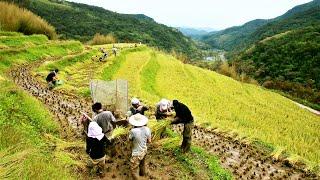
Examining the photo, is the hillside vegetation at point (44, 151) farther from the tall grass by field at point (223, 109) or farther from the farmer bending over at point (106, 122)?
the tall grass by field at point (223, 109)

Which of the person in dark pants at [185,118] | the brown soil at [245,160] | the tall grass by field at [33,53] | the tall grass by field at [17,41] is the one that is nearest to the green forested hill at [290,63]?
the tall grass by field at [33,53]

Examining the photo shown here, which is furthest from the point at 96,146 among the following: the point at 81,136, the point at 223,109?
the point at 223,109

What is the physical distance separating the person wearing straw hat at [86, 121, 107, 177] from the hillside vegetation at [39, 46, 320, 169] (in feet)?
20.0

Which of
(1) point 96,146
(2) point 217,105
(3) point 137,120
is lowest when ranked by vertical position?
(2) point 217,105

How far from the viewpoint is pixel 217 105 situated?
22953 millimetres

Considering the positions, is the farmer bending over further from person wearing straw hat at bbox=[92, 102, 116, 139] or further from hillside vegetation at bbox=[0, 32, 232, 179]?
hillside vegetation at bbox=[0, 32, 232, 179]

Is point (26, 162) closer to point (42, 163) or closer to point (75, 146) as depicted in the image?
point (42, 163)

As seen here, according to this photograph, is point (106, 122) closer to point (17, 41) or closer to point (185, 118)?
point (185, 118)

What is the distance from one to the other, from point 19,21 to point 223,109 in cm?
2606

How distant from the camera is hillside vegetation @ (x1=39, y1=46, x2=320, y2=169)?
1516 cm

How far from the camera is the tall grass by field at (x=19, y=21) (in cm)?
3812

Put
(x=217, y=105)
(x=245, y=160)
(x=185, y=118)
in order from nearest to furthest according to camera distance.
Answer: (x=185, y=118) < (x=245, y=160) < (x=217, y=105)

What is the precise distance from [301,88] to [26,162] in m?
53.6

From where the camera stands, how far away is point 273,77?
64.0m
